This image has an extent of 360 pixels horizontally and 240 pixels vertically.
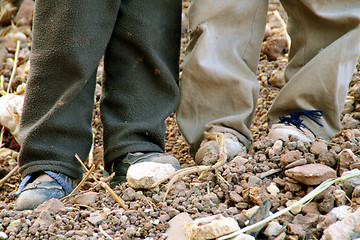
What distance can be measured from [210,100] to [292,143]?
443 mm

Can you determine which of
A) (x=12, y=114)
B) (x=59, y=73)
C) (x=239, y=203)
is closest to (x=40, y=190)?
(x=59, y=73)

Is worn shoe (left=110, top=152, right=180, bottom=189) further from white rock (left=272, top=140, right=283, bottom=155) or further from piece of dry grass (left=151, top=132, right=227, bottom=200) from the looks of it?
white rock (left=272, top=140, right=283, bottom=155)

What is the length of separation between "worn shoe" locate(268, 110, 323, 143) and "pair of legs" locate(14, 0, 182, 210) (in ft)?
1.29

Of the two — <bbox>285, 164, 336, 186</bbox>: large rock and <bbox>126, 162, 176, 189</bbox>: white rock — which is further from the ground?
<bbox>285, 164, 336, 186</bbox>: large rock

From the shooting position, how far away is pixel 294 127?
5.12ft

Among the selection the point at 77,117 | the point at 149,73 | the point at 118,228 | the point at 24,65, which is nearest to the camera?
the point at 118,228

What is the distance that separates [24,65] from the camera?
2.59m

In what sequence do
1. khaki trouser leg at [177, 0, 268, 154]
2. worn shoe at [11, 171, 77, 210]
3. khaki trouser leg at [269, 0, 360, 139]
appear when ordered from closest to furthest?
worn shoe at [11, 171, 77, 210], khaki trouser leg at [269, 0, 360, 139], khaki trouser leg at [177, 0, 268, 154]

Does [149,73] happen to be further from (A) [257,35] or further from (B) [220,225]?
(B) [220,225]

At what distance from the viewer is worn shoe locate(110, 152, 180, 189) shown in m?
1.33

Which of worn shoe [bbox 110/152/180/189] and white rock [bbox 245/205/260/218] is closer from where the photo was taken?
white rock [bbox 245/205/260/218]

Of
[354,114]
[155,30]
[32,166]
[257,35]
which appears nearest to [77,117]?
[32,166]

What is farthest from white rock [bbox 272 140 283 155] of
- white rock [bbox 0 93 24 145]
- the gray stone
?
white rock [bbox 0 93 24 145]

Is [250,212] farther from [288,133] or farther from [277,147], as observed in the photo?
[288,133]
